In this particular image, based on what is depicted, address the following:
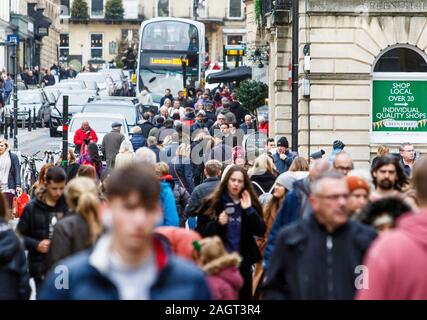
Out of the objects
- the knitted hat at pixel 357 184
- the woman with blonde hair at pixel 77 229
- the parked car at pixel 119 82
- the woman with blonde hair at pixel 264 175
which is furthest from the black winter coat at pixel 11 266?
the parked car at pixel 119 82

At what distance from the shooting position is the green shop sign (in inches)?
1133

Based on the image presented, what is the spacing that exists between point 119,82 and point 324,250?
211 ft

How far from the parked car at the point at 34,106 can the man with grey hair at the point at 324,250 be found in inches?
1732

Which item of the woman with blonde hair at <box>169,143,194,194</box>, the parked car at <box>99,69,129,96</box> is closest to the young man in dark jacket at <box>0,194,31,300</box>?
the woman with blonde hair at <box>169,143,194,194</box>

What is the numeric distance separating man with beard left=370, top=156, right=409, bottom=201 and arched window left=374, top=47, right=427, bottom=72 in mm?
17532

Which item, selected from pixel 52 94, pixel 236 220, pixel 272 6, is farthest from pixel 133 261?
pixel 52 94

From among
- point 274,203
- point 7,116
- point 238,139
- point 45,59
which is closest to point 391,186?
point 274,203

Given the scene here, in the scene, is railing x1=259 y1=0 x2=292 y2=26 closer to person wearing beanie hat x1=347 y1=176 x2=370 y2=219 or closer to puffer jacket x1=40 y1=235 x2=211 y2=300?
person wearing beanie hat x1=347 y1=176 x2=370 y2=219

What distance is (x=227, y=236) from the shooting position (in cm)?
1277

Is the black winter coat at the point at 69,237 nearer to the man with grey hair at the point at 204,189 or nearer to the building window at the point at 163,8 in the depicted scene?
the man with grey hair at the point at 204,189

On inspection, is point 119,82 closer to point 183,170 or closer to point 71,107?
point 71,107

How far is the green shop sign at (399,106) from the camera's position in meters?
28.8

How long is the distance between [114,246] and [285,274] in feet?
6.90

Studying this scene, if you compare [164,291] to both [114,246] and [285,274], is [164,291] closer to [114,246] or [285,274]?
[114,246]
